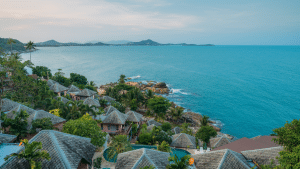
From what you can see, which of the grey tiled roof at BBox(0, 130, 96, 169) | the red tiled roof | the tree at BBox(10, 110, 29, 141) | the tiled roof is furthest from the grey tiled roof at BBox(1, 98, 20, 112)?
the red tiled roof

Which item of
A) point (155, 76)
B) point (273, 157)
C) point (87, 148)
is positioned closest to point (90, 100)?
point (87, 148)

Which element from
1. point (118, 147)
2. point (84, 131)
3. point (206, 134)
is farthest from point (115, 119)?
point (206, 134)

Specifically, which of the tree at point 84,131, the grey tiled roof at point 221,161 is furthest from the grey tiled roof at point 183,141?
the grey tiled roof at point 221,161

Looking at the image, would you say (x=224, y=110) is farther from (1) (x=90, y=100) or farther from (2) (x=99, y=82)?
(2) (x=99, y=82)

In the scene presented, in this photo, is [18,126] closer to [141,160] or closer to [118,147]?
[118,147]

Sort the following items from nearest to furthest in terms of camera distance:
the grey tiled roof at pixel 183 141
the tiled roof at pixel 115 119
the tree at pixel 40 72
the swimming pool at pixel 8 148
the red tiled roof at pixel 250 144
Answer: the swimming pool at pixel 8 148
the red tiled roof at pixel 250 144
the grey tiled roof at pixel 183 141
the tiled roof at pixel 115 119
the tree at pixel 40 72

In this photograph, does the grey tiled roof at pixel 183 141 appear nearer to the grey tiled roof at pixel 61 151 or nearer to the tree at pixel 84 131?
the tree at pixel 84 131

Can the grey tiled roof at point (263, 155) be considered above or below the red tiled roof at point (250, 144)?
above
